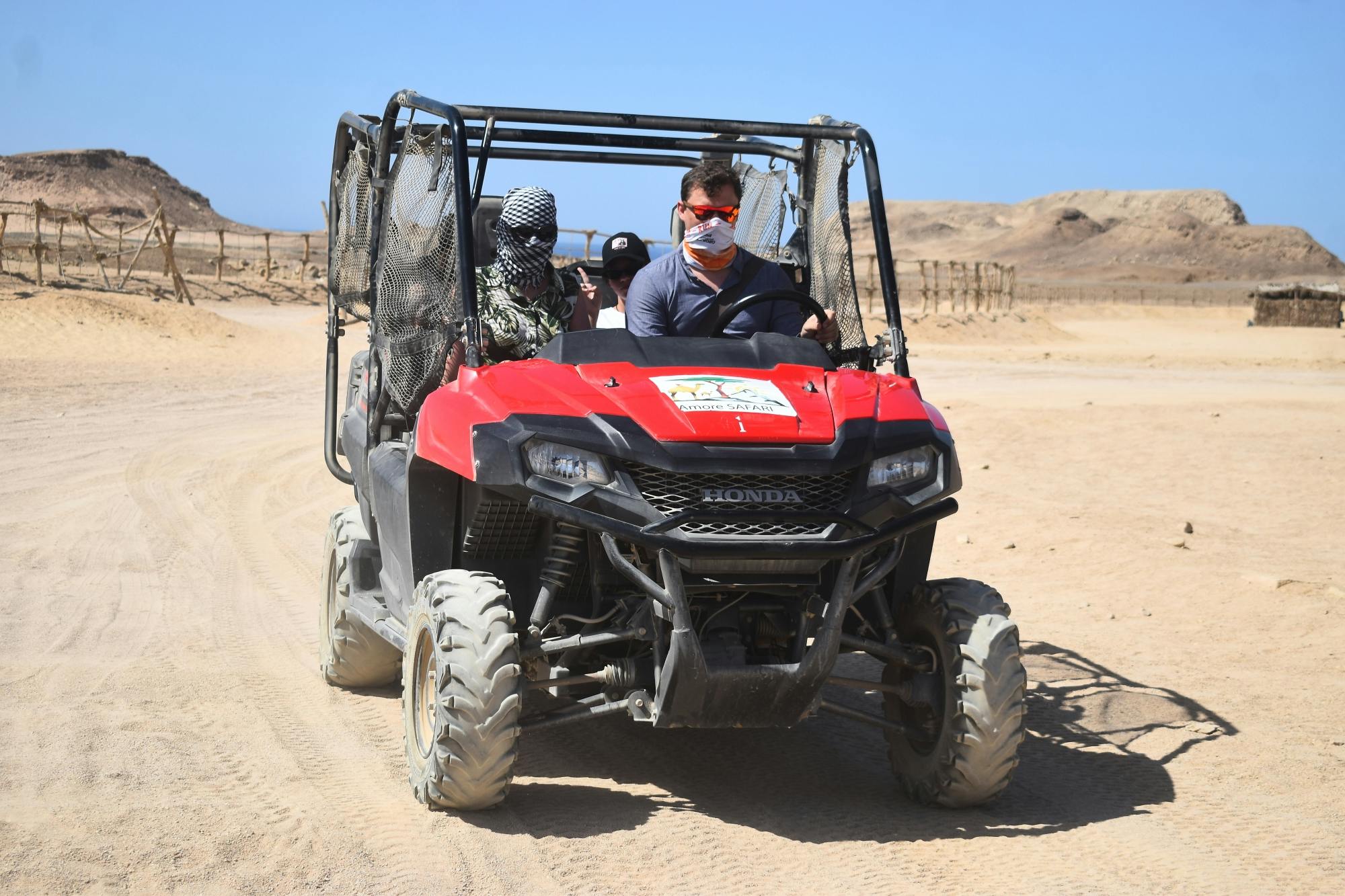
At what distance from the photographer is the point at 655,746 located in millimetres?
5961

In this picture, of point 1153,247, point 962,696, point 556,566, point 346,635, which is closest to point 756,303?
point 556,566

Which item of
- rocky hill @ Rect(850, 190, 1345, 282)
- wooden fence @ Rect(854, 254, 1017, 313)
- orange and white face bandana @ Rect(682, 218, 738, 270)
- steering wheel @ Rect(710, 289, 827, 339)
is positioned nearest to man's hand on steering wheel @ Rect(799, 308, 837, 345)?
steering wheel @ Rect(710, 289, 827, 339)

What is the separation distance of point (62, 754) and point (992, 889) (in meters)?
3.29

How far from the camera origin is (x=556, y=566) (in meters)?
4.97

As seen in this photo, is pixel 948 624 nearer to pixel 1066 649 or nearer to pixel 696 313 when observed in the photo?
pixel 696 313

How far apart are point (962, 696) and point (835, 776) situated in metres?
0.87

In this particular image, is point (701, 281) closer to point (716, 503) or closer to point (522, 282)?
point (522, 282)

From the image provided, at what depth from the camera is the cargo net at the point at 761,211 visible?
724 centimetres

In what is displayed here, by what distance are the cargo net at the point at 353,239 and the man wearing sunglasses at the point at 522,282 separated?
3.33ft

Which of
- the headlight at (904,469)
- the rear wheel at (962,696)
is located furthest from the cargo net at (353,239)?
the rear wheel at (962,696)

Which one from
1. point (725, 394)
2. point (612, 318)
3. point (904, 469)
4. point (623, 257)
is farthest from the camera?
point (623, 257)

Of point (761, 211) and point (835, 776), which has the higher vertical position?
point (761, 211)

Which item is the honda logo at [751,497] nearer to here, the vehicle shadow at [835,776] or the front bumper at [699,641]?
the front bumper at [699,641]

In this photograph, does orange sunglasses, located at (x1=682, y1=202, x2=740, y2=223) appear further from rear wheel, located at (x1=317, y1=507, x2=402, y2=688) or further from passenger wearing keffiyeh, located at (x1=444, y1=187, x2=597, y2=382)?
rear wheel, located at (x1=317, y1=507, x2=402, y2=688)
